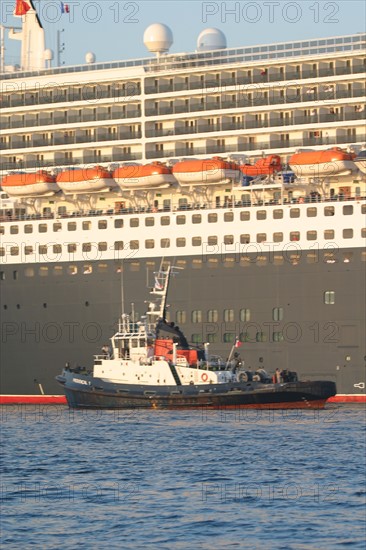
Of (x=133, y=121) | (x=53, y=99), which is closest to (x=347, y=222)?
(x=133, y=121)

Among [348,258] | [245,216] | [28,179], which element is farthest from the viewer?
[28,179]

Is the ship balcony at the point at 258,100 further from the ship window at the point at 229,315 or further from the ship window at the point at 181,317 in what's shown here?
the ship window at the point at 181,317

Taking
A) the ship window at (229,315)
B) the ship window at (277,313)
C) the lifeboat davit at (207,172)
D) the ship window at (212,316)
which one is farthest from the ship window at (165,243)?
the ship window at (277,313)

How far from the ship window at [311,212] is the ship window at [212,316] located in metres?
5.39

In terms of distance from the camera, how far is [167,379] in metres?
56.1

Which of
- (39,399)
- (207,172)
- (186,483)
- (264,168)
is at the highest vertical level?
(264,168)

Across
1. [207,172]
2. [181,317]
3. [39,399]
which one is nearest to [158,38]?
[207,172]

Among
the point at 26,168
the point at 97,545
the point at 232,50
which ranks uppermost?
the point at 232,50

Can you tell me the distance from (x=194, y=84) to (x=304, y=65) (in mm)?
5290

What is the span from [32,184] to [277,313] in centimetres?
1387

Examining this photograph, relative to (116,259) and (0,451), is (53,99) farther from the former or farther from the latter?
(0,451)

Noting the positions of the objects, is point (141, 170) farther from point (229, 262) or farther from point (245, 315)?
point (245, 315)

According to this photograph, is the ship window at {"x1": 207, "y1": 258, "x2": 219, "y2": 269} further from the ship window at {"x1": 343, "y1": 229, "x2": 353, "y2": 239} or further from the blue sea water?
the blue sea water

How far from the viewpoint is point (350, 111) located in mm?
60125
